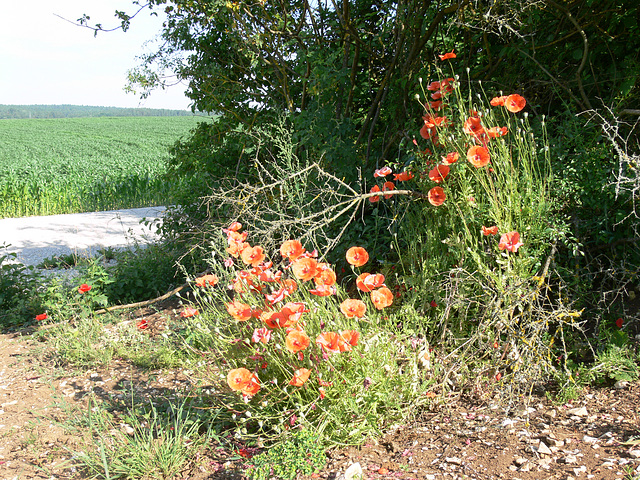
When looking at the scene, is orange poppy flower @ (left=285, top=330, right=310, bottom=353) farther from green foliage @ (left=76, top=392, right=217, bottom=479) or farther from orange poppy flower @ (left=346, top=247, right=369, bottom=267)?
green foliage @ (left=76, top=392, right=217, bottom=479)

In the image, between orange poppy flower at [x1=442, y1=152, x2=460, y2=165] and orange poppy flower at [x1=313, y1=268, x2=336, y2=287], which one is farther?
orange poppy flower at [x1=442, y1=152, x2=460, y2=165]

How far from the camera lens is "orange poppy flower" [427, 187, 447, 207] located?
2.35m

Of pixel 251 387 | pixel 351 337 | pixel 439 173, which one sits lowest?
pixel 251 387

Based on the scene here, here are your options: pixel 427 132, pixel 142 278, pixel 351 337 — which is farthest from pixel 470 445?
pixel 142 278

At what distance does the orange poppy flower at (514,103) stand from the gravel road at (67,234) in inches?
186

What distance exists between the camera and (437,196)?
7.78 feet

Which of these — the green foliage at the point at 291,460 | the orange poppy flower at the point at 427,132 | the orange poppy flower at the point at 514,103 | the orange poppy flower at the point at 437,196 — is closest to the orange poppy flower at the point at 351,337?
the green foliage at the point at 291,460

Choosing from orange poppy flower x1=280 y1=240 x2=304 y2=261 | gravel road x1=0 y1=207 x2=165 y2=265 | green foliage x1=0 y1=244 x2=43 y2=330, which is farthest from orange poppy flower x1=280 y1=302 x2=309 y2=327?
gravel road x1=0 y1=207 x2=165 y2=265

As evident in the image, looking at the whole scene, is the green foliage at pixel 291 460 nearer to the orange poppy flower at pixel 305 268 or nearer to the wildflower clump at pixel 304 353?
the wildflower clump at pixel 304 353

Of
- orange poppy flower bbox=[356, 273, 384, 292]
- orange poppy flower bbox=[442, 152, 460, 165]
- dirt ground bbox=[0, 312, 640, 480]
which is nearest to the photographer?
dirt ground bbox=[0, 312, 640, 480]

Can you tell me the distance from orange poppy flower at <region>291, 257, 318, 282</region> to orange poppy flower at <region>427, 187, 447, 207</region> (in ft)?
2.51

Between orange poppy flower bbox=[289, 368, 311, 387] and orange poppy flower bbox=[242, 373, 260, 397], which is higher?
orange poppy flower bbox=[289, 368, 311, 387]

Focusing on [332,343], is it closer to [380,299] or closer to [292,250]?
[380,299]

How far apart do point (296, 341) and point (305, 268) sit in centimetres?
32
